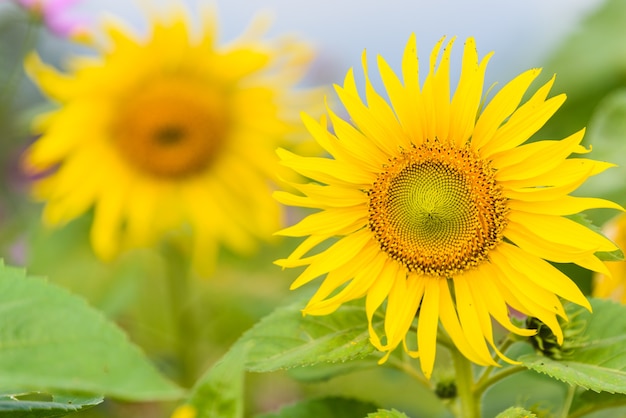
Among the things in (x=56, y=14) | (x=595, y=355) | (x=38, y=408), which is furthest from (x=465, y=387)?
(x=56, y=14)

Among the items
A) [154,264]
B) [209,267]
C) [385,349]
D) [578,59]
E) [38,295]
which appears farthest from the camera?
[578,59]

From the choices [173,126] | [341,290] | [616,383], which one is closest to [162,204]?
[173,126]

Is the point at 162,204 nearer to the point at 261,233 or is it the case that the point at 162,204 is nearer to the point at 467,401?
the point at 261,233

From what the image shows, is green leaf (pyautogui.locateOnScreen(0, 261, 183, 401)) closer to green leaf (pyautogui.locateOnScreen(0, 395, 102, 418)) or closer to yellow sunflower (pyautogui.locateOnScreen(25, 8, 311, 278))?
green leaf (pyautogui.locateOnScreen(0, 395, 102, 418))

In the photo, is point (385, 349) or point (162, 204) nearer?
point (385, 349)

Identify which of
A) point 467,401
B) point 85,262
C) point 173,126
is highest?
point 173,126

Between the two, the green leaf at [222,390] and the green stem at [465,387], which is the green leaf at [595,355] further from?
the green leaf at [222,390]

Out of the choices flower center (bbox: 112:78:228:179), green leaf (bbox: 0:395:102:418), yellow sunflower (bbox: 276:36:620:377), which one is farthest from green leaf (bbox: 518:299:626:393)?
flower center (bbox: 112:78:228:179)
